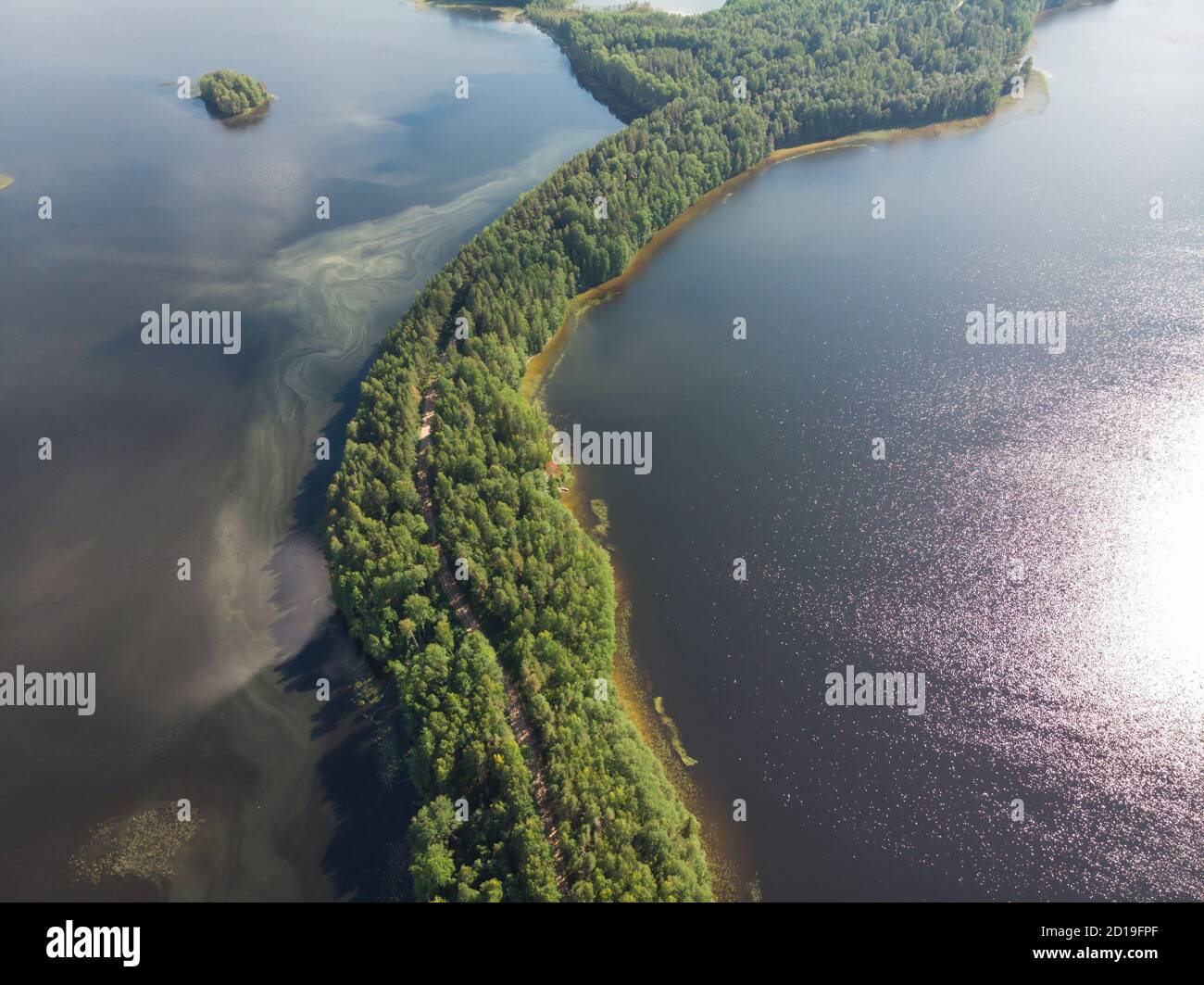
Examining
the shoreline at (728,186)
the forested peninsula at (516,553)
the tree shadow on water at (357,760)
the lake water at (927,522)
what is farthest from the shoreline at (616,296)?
the tree shadow on water at (357,760)

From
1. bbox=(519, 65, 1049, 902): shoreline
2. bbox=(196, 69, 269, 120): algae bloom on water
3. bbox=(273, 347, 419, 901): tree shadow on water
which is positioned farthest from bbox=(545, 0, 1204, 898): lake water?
bbox=(196, 69, 269, 120): algae bloom on water

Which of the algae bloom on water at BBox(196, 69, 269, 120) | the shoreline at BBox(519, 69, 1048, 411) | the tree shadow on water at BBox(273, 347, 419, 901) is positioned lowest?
the tree shadow on water at BBox(273, 347, 419, 901)

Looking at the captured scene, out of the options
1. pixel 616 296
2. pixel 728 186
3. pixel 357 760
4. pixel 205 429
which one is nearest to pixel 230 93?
pixel 728 186

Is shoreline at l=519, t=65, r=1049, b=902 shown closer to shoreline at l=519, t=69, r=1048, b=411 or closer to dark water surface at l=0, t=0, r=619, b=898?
shoreline at l=519, t=69, r=1048, b=411

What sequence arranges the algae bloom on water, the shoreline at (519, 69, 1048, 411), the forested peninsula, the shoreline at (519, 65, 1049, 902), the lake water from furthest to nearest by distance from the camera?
the algae bloom on water, the shoreline at (519, 69, 1048, 411), the lake water, the shoreline at (519, 65, 1049, 902), the forested peninsula

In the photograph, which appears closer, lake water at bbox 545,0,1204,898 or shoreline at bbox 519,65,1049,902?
shoreline at bbox 519,65,1049,902
